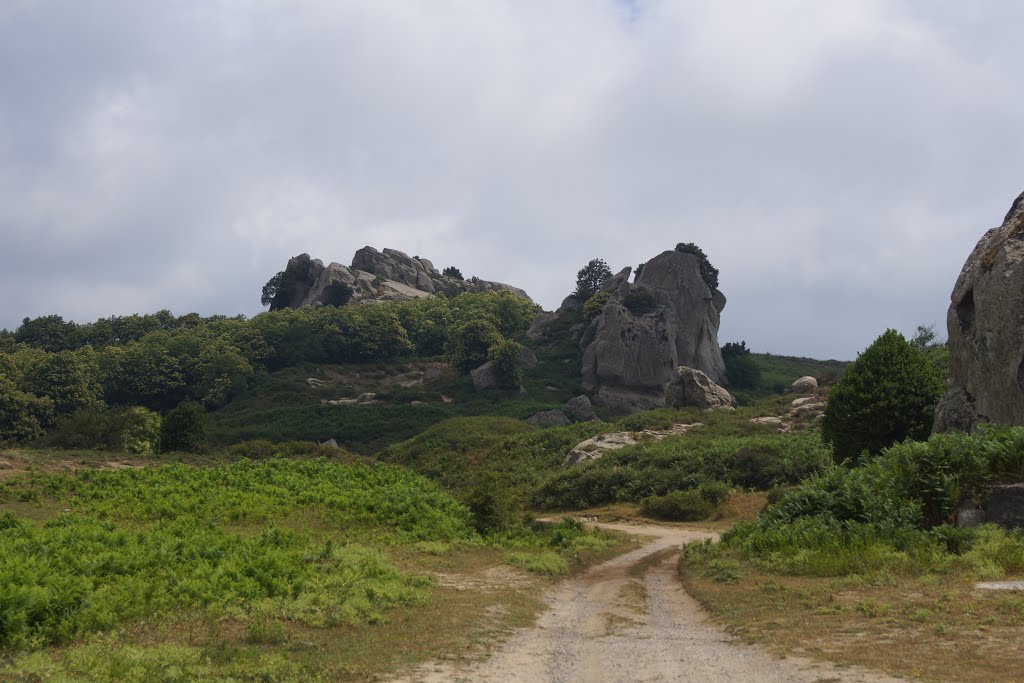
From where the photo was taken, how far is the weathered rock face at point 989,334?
19.5 meters

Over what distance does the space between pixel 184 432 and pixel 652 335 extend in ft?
163

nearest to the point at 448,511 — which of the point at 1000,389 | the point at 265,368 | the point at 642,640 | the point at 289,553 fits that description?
the point at 289,553

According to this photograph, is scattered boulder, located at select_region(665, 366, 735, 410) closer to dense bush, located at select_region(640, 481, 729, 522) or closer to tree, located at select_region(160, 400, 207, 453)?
dense bush, located at select_region(640, 481, 729, 522)

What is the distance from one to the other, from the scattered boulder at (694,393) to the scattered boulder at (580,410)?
570 inches

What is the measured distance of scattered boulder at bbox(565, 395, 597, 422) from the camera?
7312 centimetres

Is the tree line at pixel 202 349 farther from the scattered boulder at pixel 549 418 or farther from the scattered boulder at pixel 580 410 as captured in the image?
the scattered boulder at pixel 549 418

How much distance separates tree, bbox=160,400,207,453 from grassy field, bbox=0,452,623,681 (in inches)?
938

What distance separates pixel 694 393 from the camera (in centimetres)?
5791

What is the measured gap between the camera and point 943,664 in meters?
8.64

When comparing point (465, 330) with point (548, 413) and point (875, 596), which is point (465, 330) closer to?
point (548, 413)

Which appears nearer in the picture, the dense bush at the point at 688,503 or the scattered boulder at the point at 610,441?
the dense bush at the point at 688,503

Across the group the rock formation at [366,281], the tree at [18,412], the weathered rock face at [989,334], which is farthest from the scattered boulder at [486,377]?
the weathered rock face at [989,334]

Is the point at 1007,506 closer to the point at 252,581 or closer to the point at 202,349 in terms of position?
the point at 252,581

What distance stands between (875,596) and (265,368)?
8816cm
